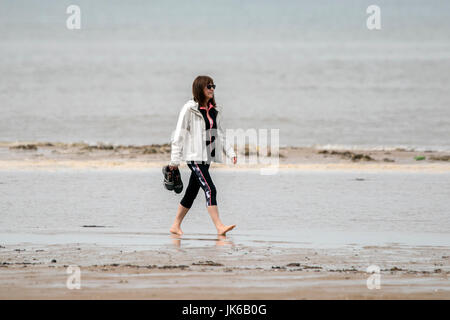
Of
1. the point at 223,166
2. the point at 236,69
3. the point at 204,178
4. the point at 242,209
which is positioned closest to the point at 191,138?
the point at 204,178

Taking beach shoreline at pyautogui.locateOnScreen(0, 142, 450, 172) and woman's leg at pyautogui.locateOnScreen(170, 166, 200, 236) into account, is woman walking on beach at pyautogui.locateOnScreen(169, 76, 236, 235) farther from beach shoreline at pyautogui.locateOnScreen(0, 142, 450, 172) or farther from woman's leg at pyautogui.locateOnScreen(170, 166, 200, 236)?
beach shoreline at pyautogui.locateOnScreen(0, 142, 450, 172)

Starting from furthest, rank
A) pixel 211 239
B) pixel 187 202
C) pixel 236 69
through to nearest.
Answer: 1. pixel 236 69
2. pixel 187 202
3. pixel 211 239

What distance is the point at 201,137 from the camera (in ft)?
31.0

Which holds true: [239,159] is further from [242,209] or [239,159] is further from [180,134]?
[180,134]

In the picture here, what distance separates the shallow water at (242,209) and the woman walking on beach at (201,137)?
0.56 metres

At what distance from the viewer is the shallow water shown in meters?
9.46

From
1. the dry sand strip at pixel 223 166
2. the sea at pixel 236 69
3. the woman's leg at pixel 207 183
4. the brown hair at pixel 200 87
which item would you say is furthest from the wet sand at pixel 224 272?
the sea at pixel 236 69

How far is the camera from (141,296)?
6.20 meters

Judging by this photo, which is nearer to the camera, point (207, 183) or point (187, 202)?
point (207, 183)

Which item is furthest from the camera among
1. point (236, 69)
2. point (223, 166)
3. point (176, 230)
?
point (236, 69)

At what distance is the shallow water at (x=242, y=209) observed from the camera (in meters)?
9.46

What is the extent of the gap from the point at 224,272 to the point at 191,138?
2.59m

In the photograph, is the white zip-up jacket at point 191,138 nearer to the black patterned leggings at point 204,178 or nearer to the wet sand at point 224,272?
the black patterned leggings at point 204,178
